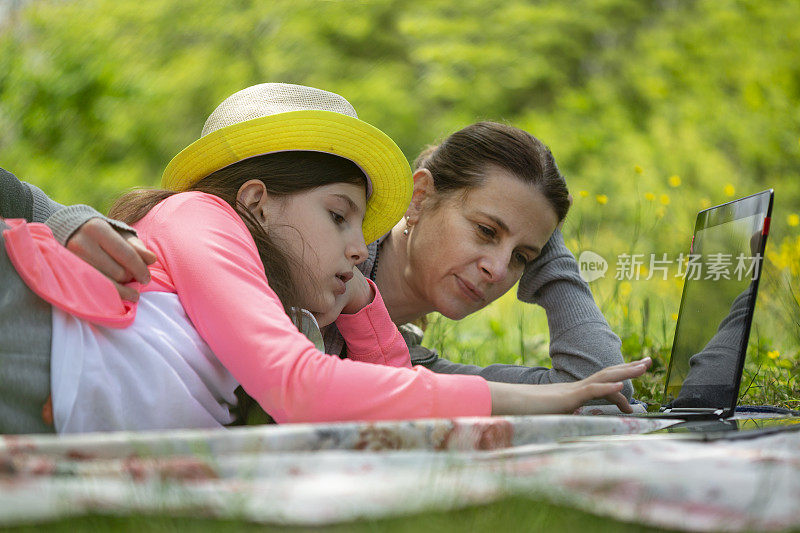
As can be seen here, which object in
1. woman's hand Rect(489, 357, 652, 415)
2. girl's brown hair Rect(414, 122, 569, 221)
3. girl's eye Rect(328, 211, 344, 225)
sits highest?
girl's brown hair Rect(414, 122, 569, 221)

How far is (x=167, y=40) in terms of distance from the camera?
845cm

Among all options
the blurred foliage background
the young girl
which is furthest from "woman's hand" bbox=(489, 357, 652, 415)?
the blurred foliage background

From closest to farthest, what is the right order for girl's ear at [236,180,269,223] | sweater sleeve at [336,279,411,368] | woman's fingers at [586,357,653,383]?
woman's fingers at [586,357,653,383], girl's ear at [236,180,269,223], sweater sleeve at [336,279,411,368]

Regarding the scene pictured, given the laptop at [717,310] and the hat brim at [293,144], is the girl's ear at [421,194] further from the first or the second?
the laptop at [717,310]

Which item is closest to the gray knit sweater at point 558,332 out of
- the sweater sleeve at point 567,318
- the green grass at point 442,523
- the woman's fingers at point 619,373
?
the sweater sleeve at point 567,318

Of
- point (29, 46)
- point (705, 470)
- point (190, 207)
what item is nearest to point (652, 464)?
point (705, 470)

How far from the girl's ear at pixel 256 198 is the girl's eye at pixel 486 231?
0.81 m

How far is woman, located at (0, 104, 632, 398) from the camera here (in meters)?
2.44

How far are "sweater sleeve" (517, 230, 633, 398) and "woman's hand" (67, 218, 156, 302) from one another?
1.47m

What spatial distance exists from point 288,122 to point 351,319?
605 millimetres

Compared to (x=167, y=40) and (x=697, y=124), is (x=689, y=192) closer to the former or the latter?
(x=697, y=124)

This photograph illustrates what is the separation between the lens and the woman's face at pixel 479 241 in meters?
2.42

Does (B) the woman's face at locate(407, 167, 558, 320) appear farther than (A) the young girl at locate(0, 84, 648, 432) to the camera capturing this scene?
Yes

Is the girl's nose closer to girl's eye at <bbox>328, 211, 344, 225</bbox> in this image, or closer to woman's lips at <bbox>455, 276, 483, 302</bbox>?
girl's eye at <bbox>328, 211, 344, 225</bbox>
